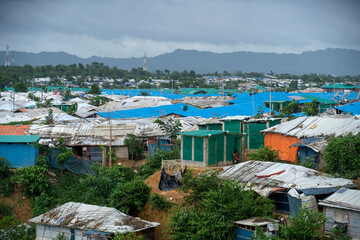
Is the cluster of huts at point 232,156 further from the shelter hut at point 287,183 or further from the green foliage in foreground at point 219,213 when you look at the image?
the green foliage in foreground at point 219,213

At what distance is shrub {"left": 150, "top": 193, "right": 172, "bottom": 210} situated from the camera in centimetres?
1114

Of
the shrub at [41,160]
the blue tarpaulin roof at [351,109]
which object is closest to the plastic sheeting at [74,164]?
the shrub at [41,160]

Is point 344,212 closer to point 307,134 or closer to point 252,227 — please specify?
point 252,227

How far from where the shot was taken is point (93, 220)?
10.3 metres

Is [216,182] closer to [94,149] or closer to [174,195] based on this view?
[174,195]

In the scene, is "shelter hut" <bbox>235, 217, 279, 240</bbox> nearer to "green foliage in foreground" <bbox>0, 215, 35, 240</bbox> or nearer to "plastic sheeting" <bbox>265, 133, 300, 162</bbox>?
"plastic sheeting" <bbox>265, 133, 300, 162</bbox>

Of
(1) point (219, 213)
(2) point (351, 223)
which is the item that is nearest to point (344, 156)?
(2) point (351, 223)

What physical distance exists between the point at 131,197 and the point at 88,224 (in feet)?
5.09

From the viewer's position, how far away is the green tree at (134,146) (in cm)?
1736

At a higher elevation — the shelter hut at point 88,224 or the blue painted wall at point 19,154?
the blue painted wall at point 19,154

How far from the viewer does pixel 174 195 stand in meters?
11.5

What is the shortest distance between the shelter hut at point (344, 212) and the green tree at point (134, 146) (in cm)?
987

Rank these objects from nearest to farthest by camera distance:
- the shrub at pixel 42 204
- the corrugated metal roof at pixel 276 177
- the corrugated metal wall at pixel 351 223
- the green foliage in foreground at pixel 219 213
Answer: the corrugated metal wall at pixel 351 223 < the green foliage in foreground at pixel 219 213 < the corrugated metal roof at pixel 276 177 < the shrub at pixel 42 204

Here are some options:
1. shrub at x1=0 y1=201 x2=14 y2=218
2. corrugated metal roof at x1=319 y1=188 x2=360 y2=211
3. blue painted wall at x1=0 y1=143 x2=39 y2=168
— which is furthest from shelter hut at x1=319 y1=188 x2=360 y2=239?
blue painted wall at x1=0 y1=143 x2=39 y2=168
